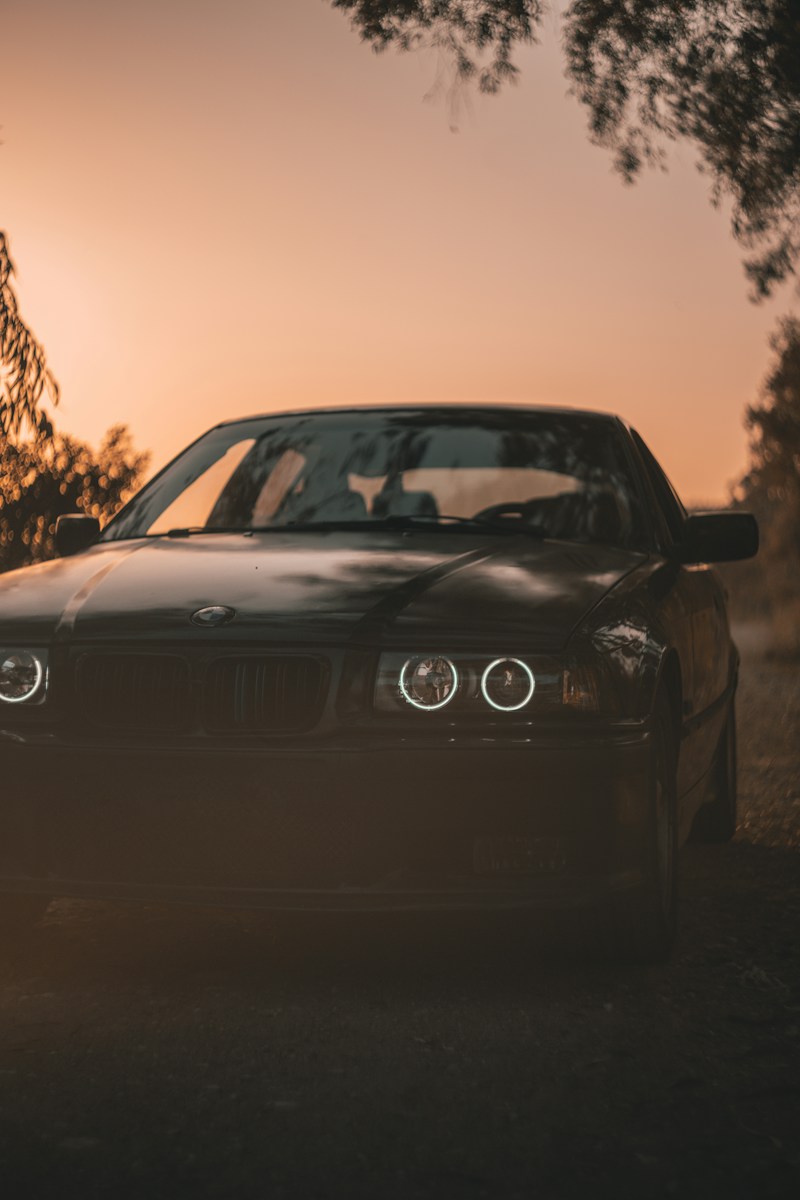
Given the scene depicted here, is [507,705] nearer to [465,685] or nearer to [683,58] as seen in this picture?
[465,685]

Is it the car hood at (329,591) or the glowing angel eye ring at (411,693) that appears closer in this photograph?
the glowing angel eye ring at (411,693)

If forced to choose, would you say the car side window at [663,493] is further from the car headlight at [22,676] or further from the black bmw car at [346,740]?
the car headlight at [22,676]

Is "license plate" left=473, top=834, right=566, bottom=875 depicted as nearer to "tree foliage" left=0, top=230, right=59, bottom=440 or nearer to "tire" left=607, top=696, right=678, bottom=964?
"tire" left=607, top=696, right=678, bottom=964

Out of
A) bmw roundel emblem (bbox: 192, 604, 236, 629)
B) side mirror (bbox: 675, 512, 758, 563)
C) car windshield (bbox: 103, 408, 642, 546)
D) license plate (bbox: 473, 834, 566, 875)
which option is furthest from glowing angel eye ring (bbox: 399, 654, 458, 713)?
side mirror (bbox: 675, 512, 758, 563)

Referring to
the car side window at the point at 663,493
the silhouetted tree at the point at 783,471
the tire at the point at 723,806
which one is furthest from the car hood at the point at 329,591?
the silhouetted tree at the point at 783,471

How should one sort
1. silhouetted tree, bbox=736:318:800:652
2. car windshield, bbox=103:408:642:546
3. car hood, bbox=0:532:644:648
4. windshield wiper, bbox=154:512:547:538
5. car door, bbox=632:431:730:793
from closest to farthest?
car hood, bbox=0:532:644:648 < car door, bbox=632:431:730:793 < windshield wiper, bbox=154:512:547:538 < car windshield, bbox=103:408:642:546 < silhouetted tree, bbox=736:318:800:652

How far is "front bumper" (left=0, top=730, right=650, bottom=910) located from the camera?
14.4 feet

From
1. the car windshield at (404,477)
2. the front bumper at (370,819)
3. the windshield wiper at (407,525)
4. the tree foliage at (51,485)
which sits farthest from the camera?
the tree foliage at (51,485)

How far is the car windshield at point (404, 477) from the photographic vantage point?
601cm

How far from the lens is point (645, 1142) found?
11.2ft

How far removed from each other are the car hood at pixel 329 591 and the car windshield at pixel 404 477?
45 cm

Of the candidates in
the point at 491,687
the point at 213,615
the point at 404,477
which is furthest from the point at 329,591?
the point at 404,477

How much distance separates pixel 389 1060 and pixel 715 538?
275cm

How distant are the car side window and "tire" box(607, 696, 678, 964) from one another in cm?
147
